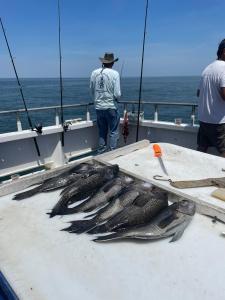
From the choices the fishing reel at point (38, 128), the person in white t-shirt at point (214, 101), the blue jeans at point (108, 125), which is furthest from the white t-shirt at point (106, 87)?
the person in white t-shirt at point (214, 101)

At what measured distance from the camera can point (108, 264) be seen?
2053mm

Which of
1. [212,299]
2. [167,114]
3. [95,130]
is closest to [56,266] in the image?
[212,299]

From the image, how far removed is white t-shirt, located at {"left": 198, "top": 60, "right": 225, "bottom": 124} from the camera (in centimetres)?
452

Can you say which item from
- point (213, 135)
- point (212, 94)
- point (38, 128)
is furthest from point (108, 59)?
point (213, 135)

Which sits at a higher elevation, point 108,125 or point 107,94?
point 107,94

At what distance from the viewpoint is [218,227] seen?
2.48 meters

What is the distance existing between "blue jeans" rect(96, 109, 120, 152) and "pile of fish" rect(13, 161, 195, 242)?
2901mm

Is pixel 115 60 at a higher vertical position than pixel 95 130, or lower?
higher

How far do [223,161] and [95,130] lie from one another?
377 cm

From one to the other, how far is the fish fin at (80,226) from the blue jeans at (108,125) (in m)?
3.91

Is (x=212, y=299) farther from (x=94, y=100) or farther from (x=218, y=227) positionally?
(x=94, y=100)

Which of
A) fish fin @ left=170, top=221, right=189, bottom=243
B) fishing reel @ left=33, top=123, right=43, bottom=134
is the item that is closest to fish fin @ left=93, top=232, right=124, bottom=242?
fish fin @ left=170, top=221, right=189, bottom=243

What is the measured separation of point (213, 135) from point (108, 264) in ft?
11.5

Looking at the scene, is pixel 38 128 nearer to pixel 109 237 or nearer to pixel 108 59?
pixel 108 59
